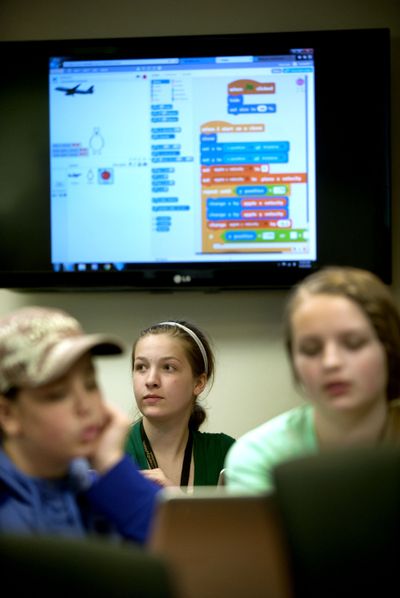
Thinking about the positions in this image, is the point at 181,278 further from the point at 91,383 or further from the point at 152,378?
the point at 91,383

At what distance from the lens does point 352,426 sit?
1352mm

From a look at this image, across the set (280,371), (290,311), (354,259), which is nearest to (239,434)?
(280,371)

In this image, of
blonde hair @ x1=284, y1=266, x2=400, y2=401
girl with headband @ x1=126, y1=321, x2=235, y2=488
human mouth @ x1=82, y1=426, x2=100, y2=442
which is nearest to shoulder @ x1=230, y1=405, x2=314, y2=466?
blonde hair @ x1=284, y1=266, x2=400, y2=401

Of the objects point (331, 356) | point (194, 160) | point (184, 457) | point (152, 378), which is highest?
point (194, 160)

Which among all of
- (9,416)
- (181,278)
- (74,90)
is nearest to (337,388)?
(9,416)

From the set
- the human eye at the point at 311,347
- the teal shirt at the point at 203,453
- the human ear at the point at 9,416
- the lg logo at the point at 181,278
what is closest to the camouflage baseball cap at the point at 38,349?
the human ear at the point at 9,416

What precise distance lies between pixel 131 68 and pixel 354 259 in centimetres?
96

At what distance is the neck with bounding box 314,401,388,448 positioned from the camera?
1346 mm

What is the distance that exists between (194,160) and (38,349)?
1918 mm

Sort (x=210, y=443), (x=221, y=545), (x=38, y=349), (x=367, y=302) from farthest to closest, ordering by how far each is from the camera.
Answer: (x=210, y=443), (x=367, y=302), (x=38, y=349), (x=221, y=545)

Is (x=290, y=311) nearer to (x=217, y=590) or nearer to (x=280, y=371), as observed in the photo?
(x=217, y=590)

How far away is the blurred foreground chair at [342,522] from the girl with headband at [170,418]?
1628 mm

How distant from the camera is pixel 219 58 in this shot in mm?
3012

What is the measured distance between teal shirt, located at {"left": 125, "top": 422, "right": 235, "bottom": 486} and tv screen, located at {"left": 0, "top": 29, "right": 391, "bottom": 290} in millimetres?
585
